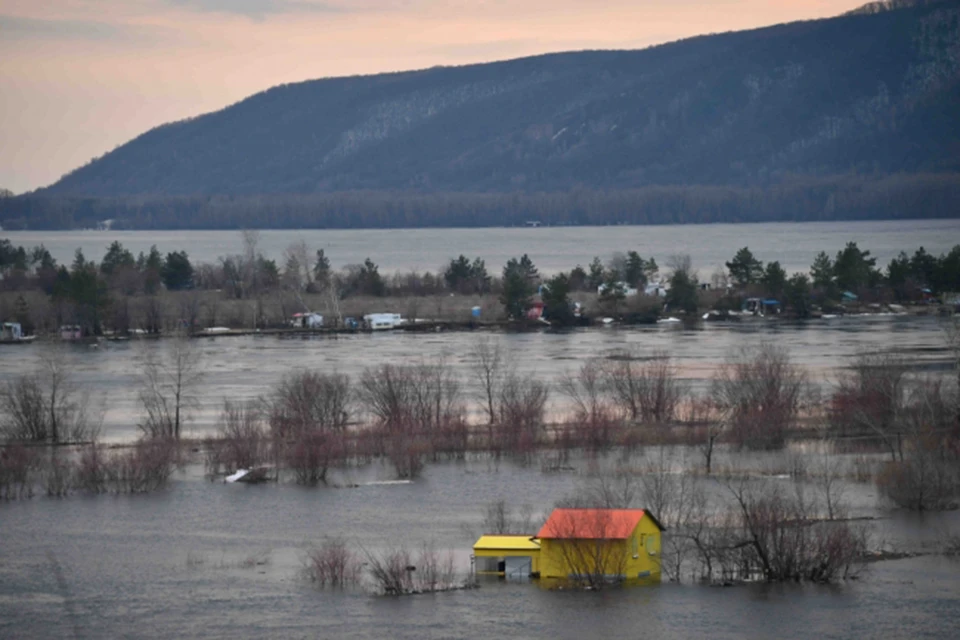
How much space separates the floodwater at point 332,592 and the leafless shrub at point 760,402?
5397mm

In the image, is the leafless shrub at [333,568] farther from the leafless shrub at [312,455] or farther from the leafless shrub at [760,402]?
the leafless shrub at [760,402]

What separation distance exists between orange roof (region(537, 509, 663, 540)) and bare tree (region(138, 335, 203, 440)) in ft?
40.6

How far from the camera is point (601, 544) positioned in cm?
1841

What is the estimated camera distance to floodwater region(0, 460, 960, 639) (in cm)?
1747

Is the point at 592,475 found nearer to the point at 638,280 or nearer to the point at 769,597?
the point at 769,597

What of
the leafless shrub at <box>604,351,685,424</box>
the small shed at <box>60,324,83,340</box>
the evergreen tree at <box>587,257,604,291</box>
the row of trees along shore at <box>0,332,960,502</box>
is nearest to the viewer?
the row of trees along shore at <box>0,332,960,502</box>

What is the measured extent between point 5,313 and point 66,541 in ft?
129

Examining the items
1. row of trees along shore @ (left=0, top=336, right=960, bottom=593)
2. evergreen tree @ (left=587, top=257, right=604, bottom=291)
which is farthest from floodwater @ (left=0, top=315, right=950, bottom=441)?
evergreen tree @ (left=587, top=257, right=604, bottom=291)

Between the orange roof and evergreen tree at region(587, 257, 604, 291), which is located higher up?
evergreen tree at region(587, 257, 604, 291)

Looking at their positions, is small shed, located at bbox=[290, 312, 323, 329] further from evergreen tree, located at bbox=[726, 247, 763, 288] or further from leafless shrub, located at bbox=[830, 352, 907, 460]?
leafless shrub, located at bbox=[830, 352, 907, 460]

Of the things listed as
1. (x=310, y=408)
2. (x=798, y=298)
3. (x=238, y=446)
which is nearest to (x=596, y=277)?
(x=798, y=298)

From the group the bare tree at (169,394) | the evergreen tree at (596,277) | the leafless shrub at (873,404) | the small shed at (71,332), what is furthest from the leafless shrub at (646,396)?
the evergreen tree at (596,277)

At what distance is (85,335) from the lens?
5594cm

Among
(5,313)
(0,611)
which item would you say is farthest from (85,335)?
(0,611)
